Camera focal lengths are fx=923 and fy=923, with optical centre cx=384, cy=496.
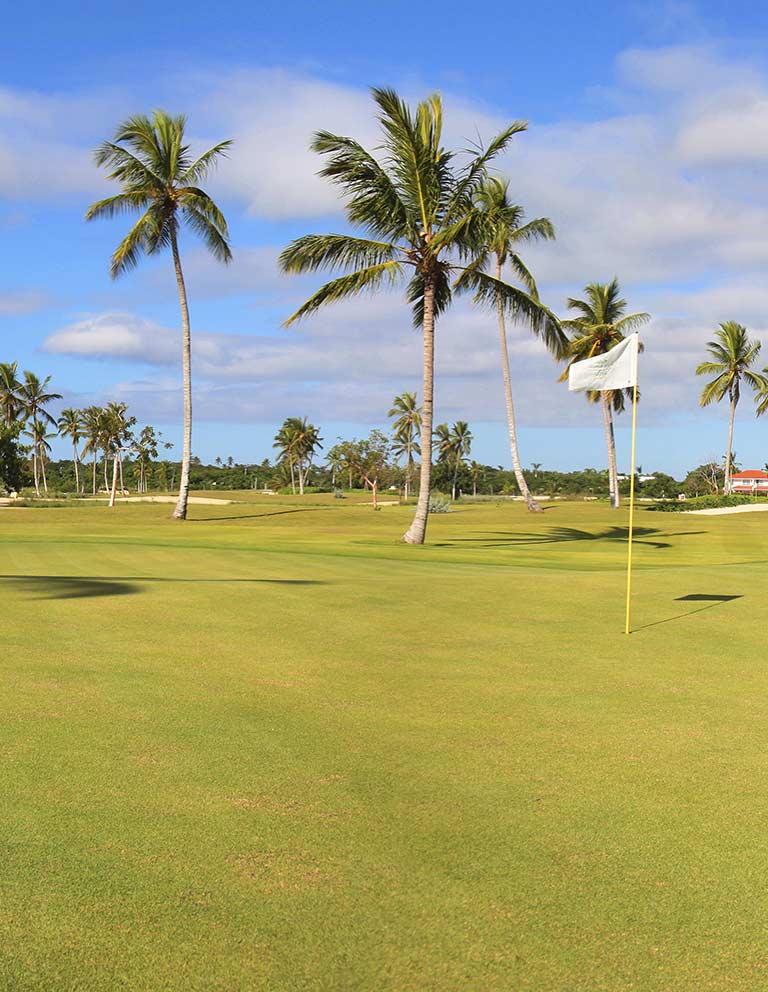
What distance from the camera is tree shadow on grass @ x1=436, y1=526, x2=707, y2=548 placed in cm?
3089

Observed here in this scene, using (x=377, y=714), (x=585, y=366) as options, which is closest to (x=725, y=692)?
(x=377, y=714)

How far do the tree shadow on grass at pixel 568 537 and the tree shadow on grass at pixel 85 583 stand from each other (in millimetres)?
13425

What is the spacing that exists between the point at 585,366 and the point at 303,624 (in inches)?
202

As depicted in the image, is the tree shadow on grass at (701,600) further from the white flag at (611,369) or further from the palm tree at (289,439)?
the palm tree at (289,439)

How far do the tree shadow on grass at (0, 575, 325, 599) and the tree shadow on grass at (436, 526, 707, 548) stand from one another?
13425 mm

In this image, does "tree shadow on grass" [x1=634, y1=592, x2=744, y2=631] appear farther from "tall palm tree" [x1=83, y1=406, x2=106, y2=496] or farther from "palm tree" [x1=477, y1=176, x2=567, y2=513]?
"tall palm tree" [x1=83, y1=406, x2=106, y2=496]

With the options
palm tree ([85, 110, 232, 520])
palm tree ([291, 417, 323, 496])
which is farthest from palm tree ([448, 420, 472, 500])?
palm tree ([85, 110, 232, 520])

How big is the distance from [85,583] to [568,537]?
2272cm

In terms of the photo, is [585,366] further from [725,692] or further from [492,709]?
[492,709]

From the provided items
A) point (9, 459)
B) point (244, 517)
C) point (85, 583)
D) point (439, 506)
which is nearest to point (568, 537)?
point (244, 517)

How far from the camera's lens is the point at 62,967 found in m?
3.51

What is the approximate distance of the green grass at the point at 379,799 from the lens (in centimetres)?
366

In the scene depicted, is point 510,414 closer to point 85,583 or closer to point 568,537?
point 568,537

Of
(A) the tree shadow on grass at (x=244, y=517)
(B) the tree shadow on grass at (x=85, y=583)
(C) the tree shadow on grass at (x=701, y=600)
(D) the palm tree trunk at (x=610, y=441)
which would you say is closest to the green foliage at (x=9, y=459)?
(A) the tree shadow on grass at (x=244, y=517)
